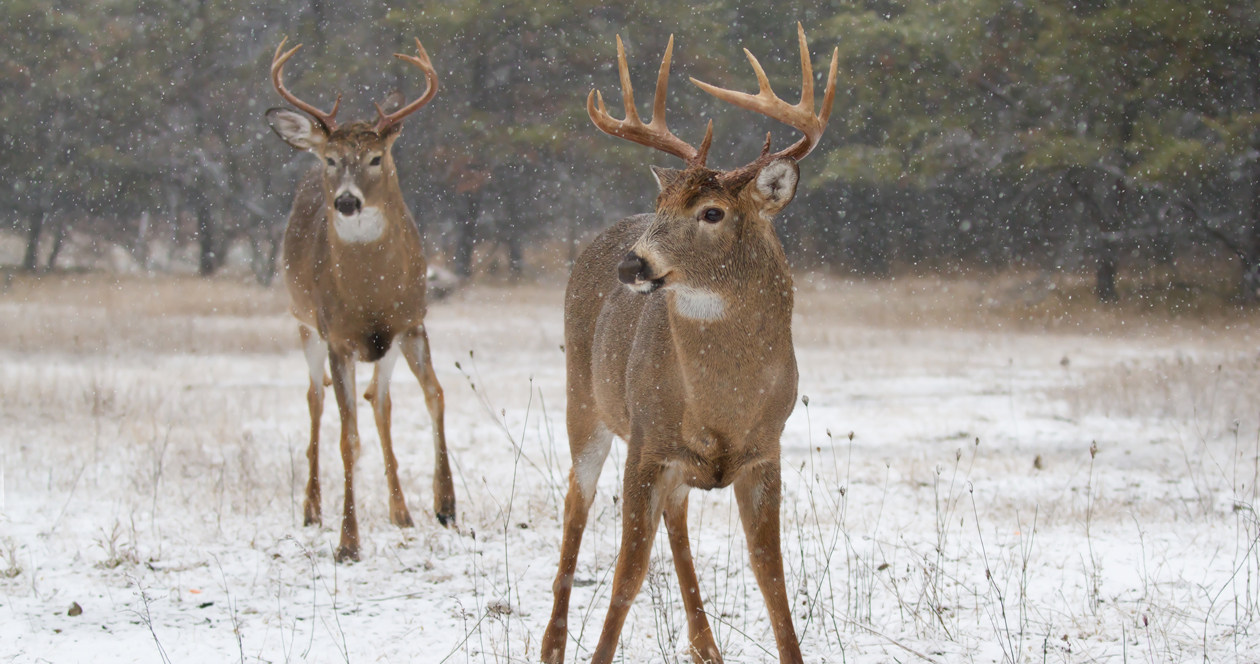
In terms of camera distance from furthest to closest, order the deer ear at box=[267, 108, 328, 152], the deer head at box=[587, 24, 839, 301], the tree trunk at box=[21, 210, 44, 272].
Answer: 1. the tree trunk at box=[21, 210, 44, 272]
2. the deer ear at box=[267, 108, 328, 152]
3. the deer head at box=[587, 24, 839, 301]

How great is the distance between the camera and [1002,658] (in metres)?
4.14

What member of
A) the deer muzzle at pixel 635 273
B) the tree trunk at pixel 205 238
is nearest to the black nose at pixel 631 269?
the deer muzzle at pixel 635 273

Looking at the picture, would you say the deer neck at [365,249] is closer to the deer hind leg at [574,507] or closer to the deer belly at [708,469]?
the deer hind leg at [574,507]

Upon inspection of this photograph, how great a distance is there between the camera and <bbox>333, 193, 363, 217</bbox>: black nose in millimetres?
5992

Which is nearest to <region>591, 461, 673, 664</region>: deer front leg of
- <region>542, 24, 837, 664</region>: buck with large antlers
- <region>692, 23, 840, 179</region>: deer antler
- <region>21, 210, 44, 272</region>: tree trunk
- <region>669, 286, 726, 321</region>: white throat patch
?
<region>542, 24, 837, 664</region>: buck with large antlers

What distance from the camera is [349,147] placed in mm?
6184

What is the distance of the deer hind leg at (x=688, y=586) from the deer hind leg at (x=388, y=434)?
2.57 metres

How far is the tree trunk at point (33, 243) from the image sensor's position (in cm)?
2466

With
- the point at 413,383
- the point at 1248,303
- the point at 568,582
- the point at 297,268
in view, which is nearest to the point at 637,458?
the point at 568,582

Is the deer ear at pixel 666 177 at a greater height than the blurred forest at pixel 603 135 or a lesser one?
lesser

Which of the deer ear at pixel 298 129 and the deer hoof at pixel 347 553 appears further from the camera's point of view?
the deer ear at pixel 298 129

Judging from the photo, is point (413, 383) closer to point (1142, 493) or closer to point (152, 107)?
point (1142, 493)

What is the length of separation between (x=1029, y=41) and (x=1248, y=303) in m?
5.89

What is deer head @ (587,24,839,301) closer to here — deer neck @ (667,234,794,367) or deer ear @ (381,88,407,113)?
deer neck @ (667,234,794,367)
